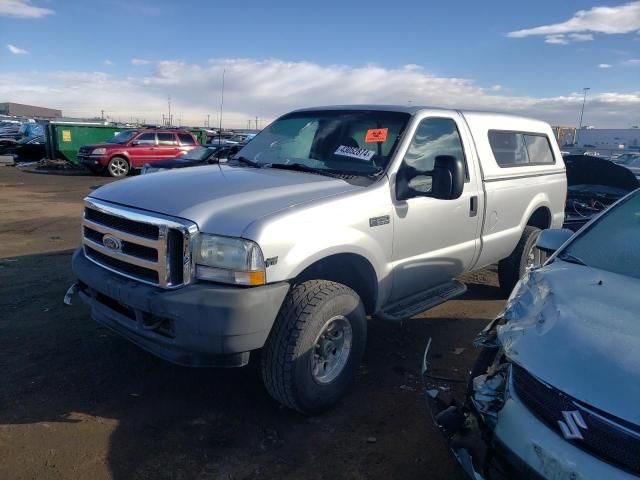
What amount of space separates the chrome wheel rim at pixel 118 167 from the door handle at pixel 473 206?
1709 centimetres

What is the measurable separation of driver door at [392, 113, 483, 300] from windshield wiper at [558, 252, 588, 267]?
986 millimetres

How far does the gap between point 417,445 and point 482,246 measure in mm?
2199

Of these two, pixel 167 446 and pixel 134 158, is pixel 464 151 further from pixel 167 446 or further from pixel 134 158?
pixel 134 158

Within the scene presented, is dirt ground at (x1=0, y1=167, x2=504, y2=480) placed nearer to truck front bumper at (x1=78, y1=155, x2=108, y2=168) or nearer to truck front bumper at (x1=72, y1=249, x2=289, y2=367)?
truck front bumper at (x1=72, y1=249, x2=289, y2=367)

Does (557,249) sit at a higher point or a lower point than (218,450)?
higher

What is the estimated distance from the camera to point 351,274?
3.50 metres

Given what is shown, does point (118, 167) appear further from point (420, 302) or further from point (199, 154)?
point (420, 302)

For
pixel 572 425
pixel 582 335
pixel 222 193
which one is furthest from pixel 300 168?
pixel 572 425

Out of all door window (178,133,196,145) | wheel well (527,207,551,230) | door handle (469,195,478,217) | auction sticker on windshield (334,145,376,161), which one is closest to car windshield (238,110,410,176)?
auction sticker on windshield (334,145,376,161)

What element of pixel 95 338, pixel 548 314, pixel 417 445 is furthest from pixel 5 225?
pixel 548 314

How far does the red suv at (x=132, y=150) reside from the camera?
1834cm

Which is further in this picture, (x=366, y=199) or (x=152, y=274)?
(x=366, y=199)

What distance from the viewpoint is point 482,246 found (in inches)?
179

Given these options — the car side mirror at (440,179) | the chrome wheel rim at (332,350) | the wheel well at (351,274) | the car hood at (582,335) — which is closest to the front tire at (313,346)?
the chrome wheel rim at (332,350)
